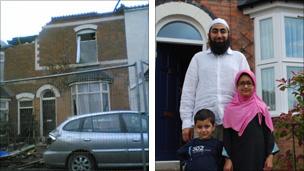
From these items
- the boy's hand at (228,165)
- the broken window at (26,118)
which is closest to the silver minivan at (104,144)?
the broken window at (26,118)

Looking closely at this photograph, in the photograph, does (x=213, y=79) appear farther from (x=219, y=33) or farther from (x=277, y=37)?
(x=277, y=37)

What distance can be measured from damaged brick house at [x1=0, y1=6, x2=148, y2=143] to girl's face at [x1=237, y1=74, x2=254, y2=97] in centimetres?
61

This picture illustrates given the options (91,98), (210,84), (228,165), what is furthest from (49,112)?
(228,165)

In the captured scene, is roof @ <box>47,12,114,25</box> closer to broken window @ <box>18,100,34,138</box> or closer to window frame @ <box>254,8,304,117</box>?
broken window @ <box>18,100,34,138</box>

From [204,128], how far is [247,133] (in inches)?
10.1

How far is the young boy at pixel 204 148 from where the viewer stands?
111 inches

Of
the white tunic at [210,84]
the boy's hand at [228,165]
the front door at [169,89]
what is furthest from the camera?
the front door at [169,89]

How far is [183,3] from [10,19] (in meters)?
2.93

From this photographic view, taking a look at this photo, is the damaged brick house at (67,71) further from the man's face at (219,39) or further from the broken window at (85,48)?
the man's face at (219,39)

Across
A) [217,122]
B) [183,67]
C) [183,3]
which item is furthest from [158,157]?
[217,122]

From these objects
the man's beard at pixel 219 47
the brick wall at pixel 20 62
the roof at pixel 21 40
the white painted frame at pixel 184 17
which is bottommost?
the brick wall at pixel 20 62

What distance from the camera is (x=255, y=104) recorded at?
2.83 m

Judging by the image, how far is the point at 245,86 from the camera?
281 cm

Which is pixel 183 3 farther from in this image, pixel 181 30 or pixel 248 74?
pixel 248 74
